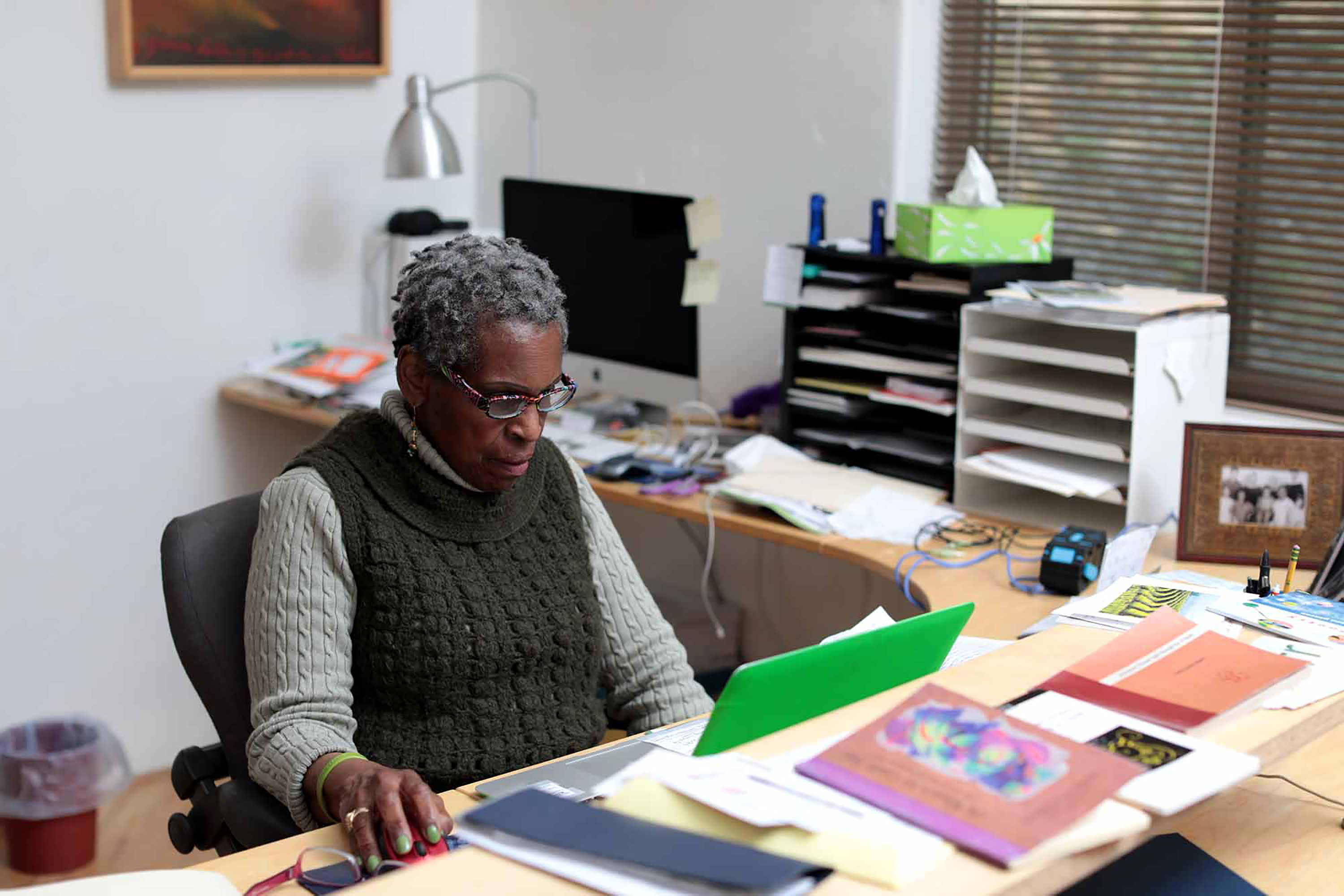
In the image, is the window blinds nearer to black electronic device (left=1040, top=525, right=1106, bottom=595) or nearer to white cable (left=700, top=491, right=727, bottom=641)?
black electronic device (left=1040, top=525, right=1106, bottom=595)

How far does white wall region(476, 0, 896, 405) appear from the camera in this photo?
292 centimetres

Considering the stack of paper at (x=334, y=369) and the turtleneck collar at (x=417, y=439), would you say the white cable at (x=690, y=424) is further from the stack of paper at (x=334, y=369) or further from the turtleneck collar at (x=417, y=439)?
the turtleneck collar at (x=417, y=439)

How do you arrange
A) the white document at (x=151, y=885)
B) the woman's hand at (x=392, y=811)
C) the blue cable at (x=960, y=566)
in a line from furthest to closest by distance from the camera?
the blue cable at (x=960, y=566) → the woman's hand at (x=392, y=811) → the white document at (x=151, y=885)

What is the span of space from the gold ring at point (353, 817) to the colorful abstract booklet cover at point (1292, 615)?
92 centimetres

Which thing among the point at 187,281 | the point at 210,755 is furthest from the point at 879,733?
the point at 187,281

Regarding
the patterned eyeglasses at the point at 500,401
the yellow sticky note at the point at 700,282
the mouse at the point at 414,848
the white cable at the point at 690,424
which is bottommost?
the mouse at the point at 414,848

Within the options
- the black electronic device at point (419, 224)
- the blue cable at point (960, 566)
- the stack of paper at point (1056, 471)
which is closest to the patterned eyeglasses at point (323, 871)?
the blue cable at point (960, 566)

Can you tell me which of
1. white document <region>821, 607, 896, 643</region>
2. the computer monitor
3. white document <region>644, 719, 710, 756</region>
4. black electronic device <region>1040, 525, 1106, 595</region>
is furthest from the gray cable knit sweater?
the computer monitor

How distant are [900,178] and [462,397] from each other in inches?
59.6

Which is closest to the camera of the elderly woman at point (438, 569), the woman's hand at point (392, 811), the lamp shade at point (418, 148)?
the woman's hand at point (392, 811)

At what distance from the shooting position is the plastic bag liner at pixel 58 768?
2824 millimetres

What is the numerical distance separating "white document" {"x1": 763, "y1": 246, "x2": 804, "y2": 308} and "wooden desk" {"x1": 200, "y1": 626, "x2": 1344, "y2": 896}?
132 cm

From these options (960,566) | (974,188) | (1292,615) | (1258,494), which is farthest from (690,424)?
(1292,615)

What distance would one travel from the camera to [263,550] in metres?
1.61
